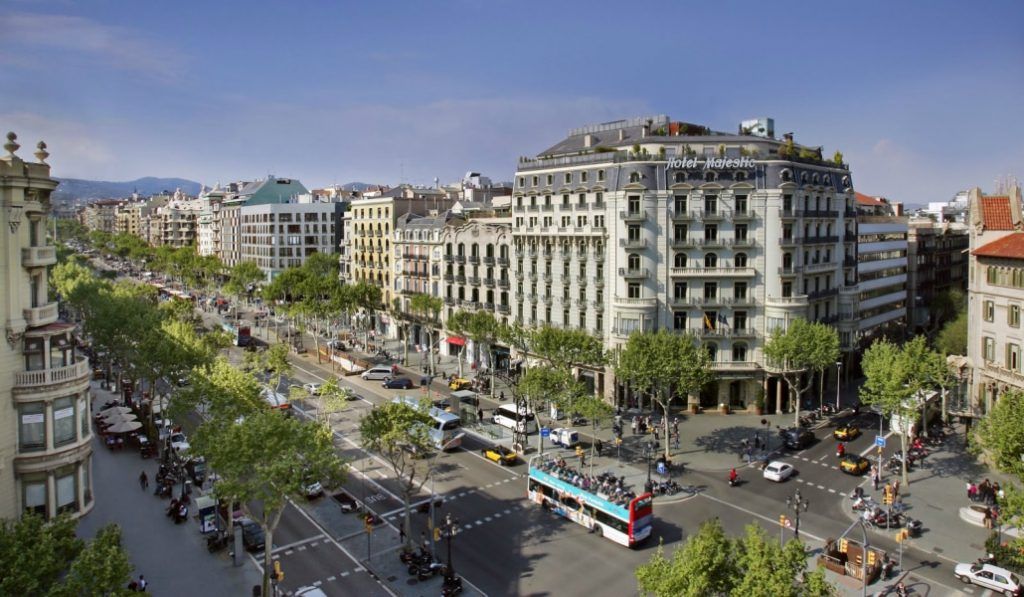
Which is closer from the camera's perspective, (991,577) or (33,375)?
(33,375)

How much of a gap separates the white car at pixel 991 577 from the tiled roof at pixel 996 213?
30821 millimetres

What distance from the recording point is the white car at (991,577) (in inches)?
1348

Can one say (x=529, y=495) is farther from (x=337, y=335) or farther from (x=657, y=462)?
(x=337, y=335)

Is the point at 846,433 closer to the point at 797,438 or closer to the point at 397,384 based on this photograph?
the point at 797,438

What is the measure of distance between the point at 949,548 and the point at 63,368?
49.8m

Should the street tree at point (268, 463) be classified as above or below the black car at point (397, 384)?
above

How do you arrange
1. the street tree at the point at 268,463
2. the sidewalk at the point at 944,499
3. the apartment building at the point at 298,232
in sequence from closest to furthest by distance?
1. the street tree at the point at 268,463
2. the sidewalk at the point at 944,499
3. the apartment building at the point at 298,232

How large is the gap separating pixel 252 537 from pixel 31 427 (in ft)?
43.5

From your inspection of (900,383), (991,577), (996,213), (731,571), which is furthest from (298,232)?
(731,571)

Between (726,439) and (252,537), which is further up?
(726,439)

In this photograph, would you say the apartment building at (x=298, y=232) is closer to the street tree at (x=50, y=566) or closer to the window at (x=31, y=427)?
the window at (x=31, y=427)

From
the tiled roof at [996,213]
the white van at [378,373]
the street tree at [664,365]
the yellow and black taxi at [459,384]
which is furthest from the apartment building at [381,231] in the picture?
the tiled roof at [996,213]

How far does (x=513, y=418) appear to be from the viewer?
62.4 meters

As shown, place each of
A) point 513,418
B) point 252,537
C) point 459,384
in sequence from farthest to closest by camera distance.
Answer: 1. point 459,384
2. point 513,418
3. point 252,537
